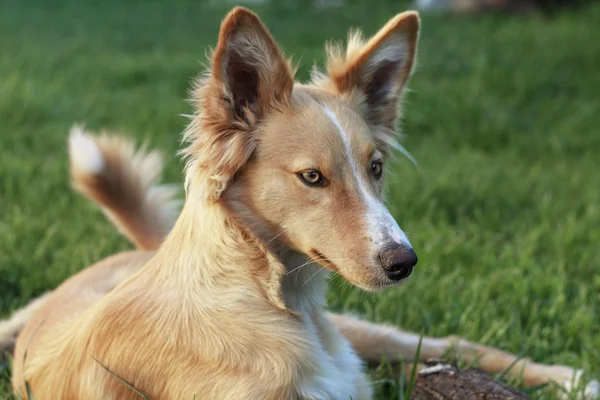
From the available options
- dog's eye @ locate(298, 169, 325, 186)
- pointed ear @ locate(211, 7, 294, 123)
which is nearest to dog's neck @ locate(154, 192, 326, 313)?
dog's eye @ locate(298, 169, 325, 186)

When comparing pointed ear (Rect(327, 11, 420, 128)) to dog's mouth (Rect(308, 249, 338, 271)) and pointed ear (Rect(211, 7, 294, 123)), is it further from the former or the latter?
dog's mouth (Rect(308, 249, 338, 271))

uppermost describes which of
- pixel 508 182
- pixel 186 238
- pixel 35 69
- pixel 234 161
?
pixel 234 161

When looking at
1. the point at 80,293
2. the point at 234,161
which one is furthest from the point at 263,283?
the point at 80,293

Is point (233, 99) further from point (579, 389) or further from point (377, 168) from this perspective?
point (579, 389)

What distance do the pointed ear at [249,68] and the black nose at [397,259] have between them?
28.7 inches

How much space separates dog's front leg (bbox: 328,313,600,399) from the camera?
366cm

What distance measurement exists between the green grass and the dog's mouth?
0.88 m

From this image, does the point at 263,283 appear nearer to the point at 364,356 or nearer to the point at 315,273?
the point at 315,273

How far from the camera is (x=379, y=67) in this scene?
326 centimetres

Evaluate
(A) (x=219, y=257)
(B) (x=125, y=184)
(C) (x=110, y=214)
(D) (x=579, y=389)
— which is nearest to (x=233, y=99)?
(A) (x=219, y=257)

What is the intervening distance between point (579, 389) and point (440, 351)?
25.4 inches

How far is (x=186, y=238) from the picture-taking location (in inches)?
115

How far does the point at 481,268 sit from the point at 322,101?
6.90 feet

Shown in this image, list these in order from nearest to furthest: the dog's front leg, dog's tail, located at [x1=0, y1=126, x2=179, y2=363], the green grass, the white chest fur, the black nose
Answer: the black nose < the white chest fur < the dog's front leg < dog's tail, located at [x1=0, y1=126, x2=179, y2=363] < the green grass
